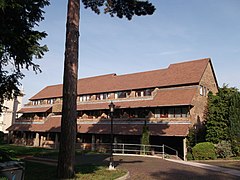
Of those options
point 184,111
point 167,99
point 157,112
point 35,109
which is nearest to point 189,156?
point 184,111

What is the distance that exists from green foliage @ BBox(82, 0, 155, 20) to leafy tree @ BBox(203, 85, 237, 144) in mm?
17058

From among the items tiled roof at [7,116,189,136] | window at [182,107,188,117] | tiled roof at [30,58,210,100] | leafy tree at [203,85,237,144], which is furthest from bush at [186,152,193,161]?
tiled roof at [30,58,210,100]

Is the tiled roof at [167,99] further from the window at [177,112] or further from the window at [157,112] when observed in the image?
the window at [177,112]

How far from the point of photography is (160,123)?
96.6 ft

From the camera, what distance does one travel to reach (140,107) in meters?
31.9

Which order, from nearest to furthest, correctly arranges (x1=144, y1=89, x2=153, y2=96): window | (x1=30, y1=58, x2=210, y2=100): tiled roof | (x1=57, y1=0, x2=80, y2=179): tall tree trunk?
(x1=57, y1=0, x2=80, y2=179): tall tree trunk → (x1=30, y1=58, x2=210, y2=100): tiled roof → (x1=144, y1=89, x2=153, y2=96): window

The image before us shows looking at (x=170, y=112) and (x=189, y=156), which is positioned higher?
(x=170, y=112)

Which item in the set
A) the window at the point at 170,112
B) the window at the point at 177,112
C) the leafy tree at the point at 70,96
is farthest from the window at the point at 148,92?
the leafy tree at the point at 70,96

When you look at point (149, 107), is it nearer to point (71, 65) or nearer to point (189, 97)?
point (189, 97)

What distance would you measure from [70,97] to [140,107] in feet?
69.0

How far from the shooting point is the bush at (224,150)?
25.1 m

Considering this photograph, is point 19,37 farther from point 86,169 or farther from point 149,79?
point 149,79

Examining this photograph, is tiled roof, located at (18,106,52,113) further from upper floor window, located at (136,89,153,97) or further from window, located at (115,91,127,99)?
upper floor window, located at (136,89,153,97)

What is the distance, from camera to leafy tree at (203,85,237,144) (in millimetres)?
26859
